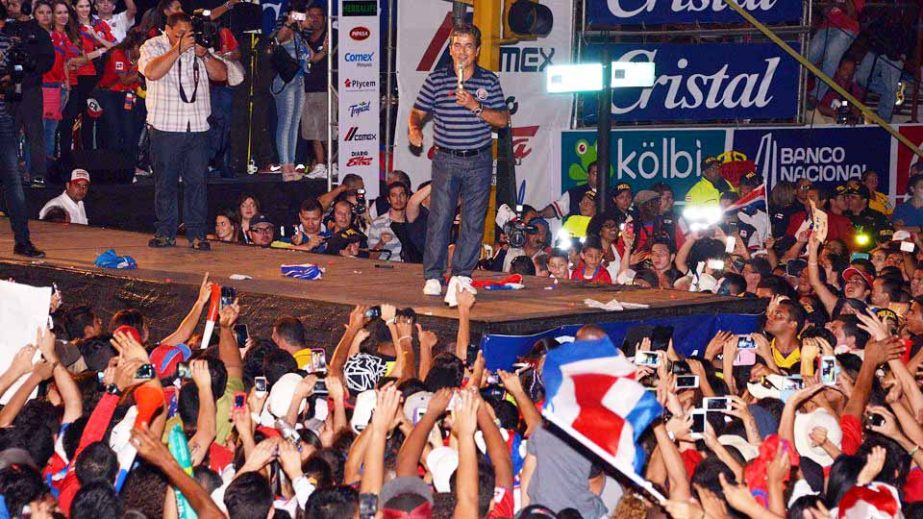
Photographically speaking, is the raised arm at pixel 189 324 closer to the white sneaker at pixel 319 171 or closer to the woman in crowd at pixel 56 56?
the woman in crowd at pixel 56 56

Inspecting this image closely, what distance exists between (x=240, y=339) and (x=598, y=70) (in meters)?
7.00

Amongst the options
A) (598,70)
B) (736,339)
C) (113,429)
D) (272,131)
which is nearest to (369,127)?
(272,131)

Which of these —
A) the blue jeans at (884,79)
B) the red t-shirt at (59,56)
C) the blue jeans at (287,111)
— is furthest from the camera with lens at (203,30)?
the blue jeans at (884,79)

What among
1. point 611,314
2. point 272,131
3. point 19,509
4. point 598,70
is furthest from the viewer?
point 272,131

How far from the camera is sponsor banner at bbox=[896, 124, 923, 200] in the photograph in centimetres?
1839

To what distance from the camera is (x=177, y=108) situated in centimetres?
1148

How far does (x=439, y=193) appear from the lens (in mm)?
10211

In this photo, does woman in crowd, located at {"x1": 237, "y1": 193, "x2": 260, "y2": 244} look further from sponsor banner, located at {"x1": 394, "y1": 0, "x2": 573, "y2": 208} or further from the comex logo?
sponsor banner, located at {"x1": 394, "y1": 0, "x2": 573, "y2": 208}

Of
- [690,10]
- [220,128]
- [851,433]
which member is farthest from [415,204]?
[851,433]

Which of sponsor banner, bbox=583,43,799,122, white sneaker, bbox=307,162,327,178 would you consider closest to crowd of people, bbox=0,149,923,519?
white sneaker, bbox=307,162,327,178

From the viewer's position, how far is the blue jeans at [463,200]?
1013 centimetres

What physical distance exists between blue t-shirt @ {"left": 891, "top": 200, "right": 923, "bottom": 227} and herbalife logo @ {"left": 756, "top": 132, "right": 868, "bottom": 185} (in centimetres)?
163

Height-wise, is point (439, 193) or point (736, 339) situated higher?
point (439, 193)

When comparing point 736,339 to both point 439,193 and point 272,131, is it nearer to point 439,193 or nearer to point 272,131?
point 439,193
